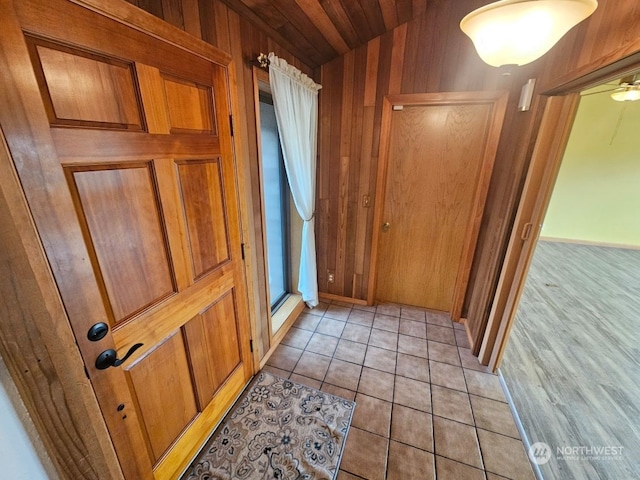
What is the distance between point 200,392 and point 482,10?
208 centimetres

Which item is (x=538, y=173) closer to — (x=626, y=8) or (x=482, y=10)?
(x=626, y=8)

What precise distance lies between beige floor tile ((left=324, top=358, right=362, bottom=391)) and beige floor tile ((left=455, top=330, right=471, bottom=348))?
97 centimetres

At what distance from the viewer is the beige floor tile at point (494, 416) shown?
1.57m

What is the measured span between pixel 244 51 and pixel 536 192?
1.95 metres

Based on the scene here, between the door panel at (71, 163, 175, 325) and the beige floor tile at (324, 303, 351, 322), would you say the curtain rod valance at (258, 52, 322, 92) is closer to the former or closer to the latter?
the door panel at (71, 163, 175, 325)

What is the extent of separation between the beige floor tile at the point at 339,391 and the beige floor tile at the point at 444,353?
77 cm

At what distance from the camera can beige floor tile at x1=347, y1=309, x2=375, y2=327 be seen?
2572 mm

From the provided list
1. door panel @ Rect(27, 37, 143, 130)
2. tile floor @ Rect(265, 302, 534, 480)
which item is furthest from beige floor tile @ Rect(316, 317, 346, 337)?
door panel @ Rect(27, 37, 143, 130)

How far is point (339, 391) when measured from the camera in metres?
1.83

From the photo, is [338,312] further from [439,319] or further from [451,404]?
[451,404]

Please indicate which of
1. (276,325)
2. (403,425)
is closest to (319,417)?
(403,425)

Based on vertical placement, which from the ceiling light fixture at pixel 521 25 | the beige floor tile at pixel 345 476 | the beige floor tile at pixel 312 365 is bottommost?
the beige floor tile at pixel 345 476

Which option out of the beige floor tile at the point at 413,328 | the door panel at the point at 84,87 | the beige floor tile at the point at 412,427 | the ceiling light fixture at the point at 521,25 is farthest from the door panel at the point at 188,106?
the beige floor tile at the point at 413,328
